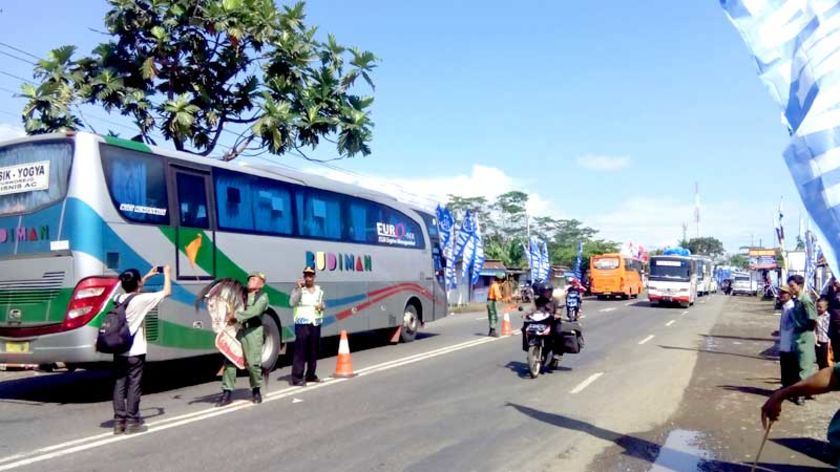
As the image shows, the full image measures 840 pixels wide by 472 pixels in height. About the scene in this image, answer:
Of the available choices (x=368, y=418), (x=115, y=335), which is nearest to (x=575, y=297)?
(x=368, y=418)

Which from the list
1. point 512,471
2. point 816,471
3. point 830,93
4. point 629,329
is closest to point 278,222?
point 512,471

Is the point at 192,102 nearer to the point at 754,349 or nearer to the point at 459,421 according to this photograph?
the point at 459,421

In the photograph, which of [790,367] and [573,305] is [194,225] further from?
[573,305]

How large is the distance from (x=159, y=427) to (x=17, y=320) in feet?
10.0

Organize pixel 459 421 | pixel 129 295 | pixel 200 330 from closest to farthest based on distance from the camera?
pixel 129 295 < pixel 459 421 < pixel 200 330

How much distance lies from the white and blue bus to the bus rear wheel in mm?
3495

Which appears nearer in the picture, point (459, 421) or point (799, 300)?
point (459, 421)

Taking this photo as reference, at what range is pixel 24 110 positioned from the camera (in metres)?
15.3

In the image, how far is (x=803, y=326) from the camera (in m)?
9.84

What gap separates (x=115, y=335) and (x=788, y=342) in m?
8.88

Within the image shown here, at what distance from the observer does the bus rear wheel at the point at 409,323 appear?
18031 mm

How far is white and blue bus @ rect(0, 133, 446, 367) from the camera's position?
918 cm

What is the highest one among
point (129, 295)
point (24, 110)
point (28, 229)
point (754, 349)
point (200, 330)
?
point (24, 110)

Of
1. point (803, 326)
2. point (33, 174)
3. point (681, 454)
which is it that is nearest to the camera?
point (681, 454)
